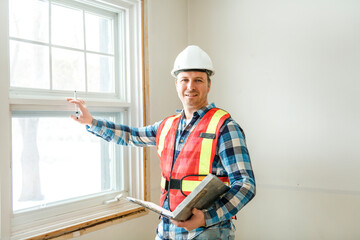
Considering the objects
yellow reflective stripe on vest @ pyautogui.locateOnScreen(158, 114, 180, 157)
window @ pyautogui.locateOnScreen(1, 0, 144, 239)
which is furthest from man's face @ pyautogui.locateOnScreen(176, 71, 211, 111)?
window @ pyautogui.locateOnScreen(1, 0, 144, 239)

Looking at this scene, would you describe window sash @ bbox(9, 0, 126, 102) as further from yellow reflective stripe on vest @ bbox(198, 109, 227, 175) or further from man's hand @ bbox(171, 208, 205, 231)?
man's hand @ bbox(171, 208, 205, 231)

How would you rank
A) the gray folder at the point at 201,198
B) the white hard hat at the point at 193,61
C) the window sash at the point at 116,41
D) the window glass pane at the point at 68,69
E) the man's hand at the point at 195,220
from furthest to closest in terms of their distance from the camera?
the window sash at the point at 116,41 → the window glass pane at the point at 68,69 → the white hard hat at the point at 193,61 → the man's hand at the point at 195,220 → the gray folder at the point at 201,198

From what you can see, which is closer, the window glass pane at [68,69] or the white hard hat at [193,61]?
the white hard hat at [193,61]

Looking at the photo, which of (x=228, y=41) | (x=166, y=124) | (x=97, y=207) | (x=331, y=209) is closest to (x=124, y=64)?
(x=166, y=124)

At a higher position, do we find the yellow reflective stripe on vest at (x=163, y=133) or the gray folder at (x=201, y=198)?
the yellow reflective stripe on vest at (x=163, y=133)

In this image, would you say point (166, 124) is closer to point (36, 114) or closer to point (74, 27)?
point (36, 114)

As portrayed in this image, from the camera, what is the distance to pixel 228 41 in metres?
2.48

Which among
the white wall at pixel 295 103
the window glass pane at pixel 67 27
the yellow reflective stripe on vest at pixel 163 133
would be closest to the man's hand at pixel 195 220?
the yellow reflective stripe on vest at pixel 163 133

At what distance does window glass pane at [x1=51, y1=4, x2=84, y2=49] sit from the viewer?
6.23 feet

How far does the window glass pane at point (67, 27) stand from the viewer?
190 cm

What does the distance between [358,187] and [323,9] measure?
118cm

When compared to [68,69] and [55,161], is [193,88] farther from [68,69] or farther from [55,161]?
[55,161]

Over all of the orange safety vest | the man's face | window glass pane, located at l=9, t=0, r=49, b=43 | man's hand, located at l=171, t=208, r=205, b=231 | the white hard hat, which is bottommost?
man's hand, located at l=171, t=208, r=205, b=231

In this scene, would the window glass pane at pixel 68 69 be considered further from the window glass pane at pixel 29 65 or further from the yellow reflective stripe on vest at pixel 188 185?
the yellow reflective stripe on vest at pixel 188 185
